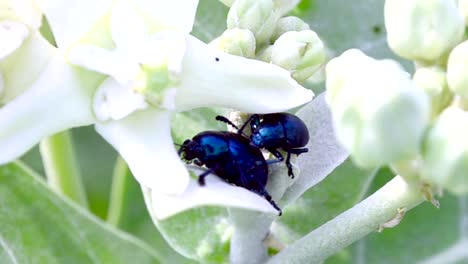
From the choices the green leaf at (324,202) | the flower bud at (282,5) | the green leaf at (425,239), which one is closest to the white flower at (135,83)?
the flower bud at (282,5)

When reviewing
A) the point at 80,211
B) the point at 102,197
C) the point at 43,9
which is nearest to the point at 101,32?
the point at 43,9

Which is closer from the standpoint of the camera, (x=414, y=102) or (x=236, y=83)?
(x=414, y=102)

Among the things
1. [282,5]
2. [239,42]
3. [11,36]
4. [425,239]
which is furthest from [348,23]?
[11,36]

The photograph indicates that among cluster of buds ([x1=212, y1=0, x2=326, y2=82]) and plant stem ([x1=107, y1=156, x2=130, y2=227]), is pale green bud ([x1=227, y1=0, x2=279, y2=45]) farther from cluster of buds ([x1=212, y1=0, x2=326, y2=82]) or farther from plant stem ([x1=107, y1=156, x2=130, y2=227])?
plant stem ([x1=107, y1=156, x2=130, y2=227])

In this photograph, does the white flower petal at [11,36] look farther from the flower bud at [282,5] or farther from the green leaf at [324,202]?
the green leaf at [324,202]

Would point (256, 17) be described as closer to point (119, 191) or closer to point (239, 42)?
point (239, 42)

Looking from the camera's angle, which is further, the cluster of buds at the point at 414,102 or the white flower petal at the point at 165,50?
the white flower petal at the point at 165,50

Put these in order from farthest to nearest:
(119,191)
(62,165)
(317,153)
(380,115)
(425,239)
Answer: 1. (425,239)
2. (119,191)
3. (62,165)
4. (317,153)
5. (380,115)

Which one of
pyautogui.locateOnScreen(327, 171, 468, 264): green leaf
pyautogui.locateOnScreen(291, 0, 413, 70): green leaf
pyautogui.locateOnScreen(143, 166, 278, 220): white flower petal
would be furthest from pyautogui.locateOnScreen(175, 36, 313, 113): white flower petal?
pyautogui.locateOnScreen(327, 171, 468, 264): green leaf
